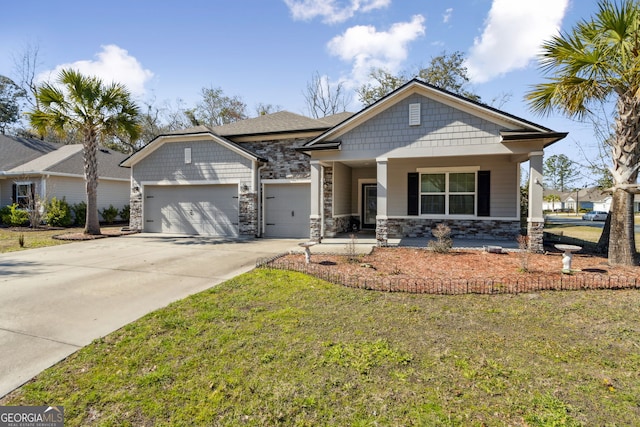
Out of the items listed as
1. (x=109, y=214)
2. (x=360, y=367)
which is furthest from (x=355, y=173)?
(x=109, y=214)

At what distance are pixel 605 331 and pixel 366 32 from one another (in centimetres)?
1584

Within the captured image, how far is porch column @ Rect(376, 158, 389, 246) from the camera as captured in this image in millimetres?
9852

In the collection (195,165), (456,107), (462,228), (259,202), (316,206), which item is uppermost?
(456,107)

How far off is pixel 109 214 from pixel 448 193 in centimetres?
1956

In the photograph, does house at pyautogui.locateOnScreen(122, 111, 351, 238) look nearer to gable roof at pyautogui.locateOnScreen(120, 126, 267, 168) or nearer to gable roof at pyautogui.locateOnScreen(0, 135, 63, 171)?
gable roof at pyautogui.locateOnScreen(120, 126, 267, 168)

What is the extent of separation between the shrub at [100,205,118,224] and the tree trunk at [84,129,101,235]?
6.36m

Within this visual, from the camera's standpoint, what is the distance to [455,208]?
1195 cm

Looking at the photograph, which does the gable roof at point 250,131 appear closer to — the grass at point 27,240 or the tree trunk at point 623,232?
the grass at point 27,240

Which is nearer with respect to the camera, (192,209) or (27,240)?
(27,240)

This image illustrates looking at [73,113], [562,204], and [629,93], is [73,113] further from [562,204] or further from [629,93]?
[562,204]

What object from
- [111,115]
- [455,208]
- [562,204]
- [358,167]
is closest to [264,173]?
[358,167]

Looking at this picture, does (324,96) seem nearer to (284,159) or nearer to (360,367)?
(284,159)

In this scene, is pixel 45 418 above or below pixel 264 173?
below

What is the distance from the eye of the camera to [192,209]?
1459 centimetres
